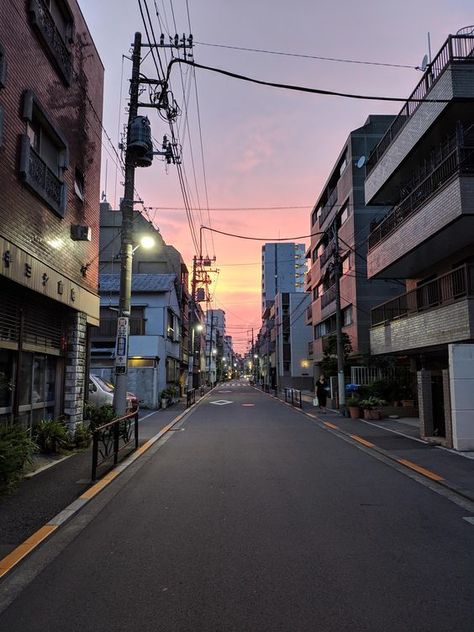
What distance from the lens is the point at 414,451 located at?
11555 millimetres

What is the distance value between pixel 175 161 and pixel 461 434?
36.4 feet

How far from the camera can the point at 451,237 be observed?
14.1m

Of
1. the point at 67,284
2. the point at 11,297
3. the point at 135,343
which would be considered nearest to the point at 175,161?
the point at 67,284

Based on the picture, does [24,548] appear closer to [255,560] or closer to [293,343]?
[255,560]

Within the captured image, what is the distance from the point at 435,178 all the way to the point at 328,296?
22594 millimetres

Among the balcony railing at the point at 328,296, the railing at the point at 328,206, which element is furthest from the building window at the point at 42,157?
the railing at the point at 328,206

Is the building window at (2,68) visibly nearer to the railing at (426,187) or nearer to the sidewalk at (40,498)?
the sidewalk at (40,498)

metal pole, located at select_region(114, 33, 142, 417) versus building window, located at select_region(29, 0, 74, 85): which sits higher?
building window, located at select_region(29, 0, 74, 85)

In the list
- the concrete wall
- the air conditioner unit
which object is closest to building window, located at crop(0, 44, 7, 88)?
the air conditioner unit

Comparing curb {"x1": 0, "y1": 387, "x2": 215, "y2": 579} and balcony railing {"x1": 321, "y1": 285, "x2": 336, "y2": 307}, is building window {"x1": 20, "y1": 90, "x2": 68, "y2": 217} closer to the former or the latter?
curb {"x1": 0, "y1": 387, "x2": 215, "y2": 579}

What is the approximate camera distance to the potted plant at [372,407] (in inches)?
779

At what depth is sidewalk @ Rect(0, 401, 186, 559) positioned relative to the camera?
18.3ft

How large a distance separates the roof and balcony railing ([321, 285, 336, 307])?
11.6 metres

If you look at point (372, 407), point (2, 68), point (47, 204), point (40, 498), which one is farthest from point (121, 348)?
point (372, 407)
